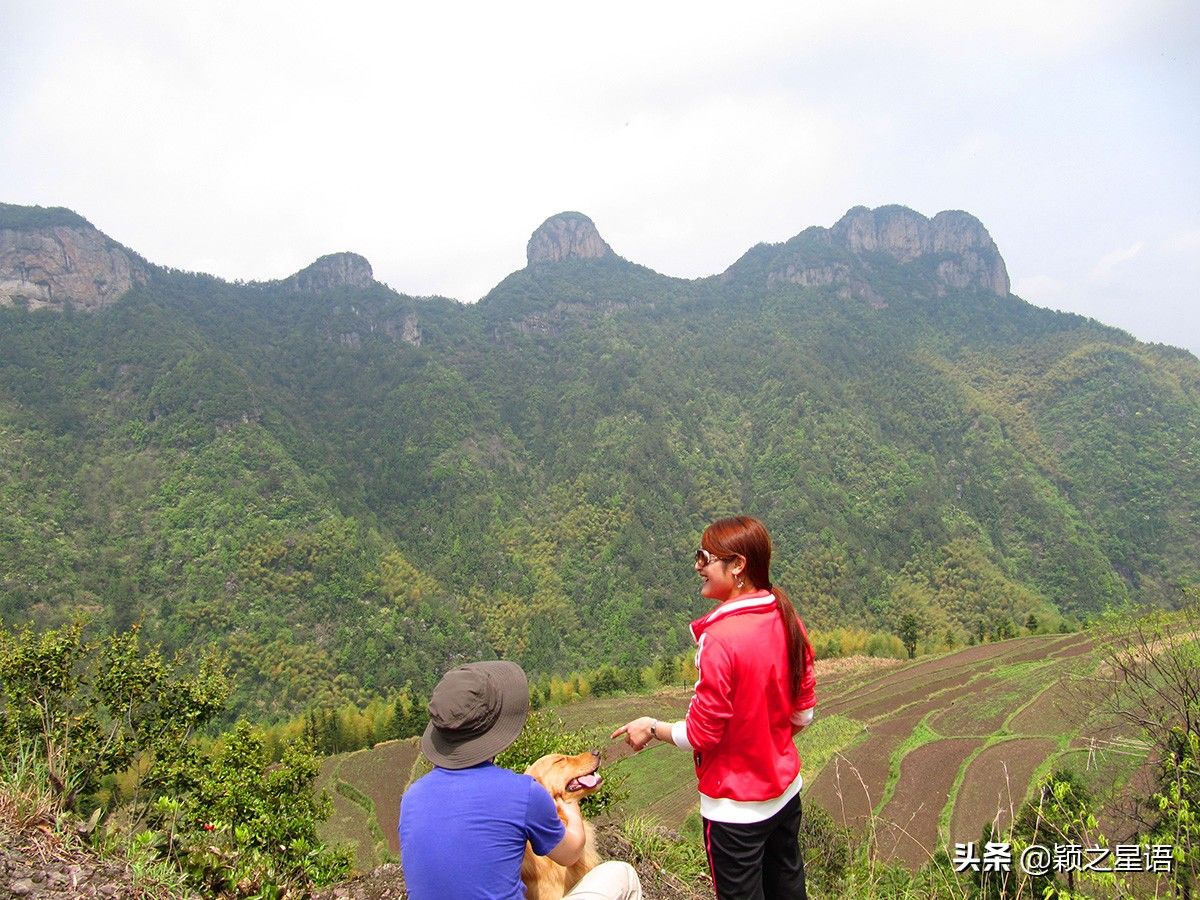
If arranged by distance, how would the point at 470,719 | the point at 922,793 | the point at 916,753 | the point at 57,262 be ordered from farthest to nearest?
1. the point at 57,262
2. the point at 916,753
3. the point at 922,793
4. the point at 470,719

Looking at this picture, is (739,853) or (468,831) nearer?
(468,831)

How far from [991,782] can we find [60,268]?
143854 millimetres

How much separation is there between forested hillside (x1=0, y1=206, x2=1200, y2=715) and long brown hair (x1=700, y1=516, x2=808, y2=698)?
62.6 m

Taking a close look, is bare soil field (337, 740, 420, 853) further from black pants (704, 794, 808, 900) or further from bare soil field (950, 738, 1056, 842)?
black pants (704, 794, 808, 900)

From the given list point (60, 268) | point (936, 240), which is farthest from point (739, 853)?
point (936, 240)

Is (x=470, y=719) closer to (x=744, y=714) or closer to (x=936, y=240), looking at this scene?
(x=744, y=714)

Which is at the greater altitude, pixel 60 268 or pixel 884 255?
pixel 884 255

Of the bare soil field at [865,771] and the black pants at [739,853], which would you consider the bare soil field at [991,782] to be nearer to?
the bare soil field at [865,771]

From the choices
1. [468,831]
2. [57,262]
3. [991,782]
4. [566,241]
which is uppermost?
[566,241]

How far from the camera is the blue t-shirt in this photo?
203 cm

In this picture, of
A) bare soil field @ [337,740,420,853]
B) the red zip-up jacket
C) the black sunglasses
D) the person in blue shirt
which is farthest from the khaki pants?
bare soil field @ [337,740,420,853]

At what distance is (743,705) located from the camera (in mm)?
2223

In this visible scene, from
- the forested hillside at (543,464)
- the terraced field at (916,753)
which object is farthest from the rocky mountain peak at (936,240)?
the terraced field at (916,753)

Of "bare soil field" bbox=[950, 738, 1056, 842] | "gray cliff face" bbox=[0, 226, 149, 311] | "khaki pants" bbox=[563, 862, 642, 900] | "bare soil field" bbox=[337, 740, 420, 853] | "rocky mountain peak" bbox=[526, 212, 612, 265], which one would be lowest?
"bare soil field" bbox=[337, 740, 420, 853]
